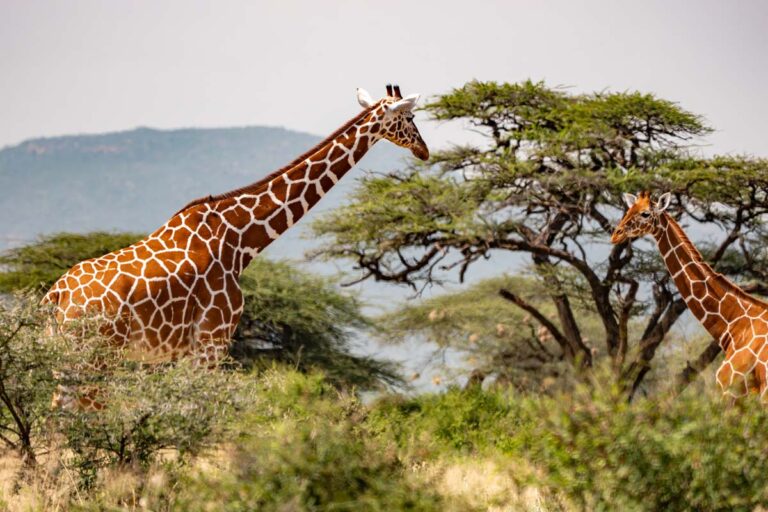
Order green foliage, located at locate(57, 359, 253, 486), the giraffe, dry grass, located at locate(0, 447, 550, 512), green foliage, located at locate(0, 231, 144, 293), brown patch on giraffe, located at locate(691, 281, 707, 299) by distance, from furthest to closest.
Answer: green foliage, located at locate(0, 231, 144, 293), brown patch on giraffe, located at locate(691, 281, 707, 299), the giraffe, green foliage, located at locate(57, 359, 253, 486), dry grass, located at locate(0, 447, 550, 512)

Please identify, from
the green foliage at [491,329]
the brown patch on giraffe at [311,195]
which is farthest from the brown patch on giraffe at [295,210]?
the green foliage at [491,329]

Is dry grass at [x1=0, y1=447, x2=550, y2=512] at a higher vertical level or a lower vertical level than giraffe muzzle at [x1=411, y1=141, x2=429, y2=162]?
lower

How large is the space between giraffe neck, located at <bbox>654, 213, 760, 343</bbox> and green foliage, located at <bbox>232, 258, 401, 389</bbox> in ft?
34.0

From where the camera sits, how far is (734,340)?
956 cm

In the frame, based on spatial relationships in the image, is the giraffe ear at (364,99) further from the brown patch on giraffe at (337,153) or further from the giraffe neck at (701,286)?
the giraffe neck at (701,286)

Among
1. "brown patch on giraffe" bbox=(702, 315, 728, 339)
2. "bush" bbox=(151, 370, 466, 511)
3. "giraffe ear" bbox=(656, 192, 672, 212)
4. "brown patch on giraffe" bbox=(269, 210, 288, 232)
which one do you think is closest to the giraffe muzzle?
"brown patch on giraffe" bbox=(269, 210, 288, 232)

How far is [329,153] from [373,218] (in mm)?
8179

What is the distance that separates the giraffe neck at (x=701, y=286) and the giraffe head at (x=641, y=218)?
75 millimetres

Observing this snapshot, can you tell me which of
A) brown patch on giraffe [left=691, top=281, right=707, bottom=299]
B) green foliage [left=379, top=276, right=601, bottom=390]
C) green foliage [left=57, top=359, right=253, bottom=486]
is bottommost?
green foliage [left=379, top=276, right=601, bottom=390]

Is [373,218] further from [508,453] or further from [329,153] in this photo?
[329,153]

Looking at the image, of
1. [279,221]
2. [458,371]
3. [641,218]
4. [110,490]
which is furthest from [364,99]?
[458,371]

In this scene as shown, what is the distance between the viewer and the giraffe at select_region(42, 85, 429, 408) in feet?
26.4

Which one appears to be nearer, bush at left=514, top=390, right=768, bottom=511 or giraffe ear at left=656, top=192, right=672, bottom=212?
bush at left=514, top=390, right=768, bottom=511

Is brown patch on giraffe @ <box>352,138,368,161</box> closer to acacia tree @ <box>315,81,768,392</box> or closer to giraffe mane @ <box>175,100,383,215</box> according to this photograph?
giraffe mane @ <box>175,100,383,215</box>
